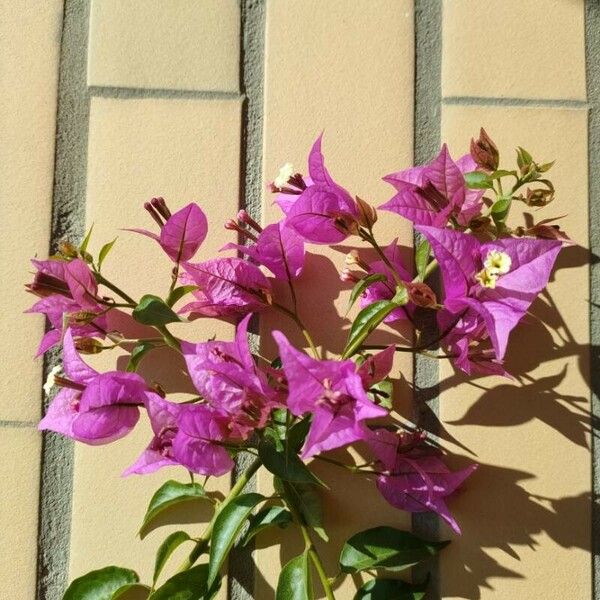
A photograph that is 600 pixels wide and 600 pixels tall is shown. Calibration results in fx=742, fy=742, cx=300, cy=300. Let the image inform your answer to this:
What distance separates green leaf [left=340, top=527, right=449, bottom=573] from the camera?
0.79 metres

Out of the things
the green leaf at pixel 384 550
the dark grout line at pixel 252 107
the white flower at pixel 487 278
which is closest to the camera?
the white flower at pixel 487 278

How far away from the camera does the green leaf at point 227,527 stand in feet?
2.41

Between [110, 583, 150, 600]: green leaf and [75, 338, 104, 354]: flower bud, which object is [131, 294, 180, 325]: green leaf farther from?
[110, 583, 150, 600]: green leaf

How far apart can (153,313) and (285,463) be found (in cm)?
20

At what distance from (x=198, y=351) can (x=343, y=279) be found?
203 millimetres

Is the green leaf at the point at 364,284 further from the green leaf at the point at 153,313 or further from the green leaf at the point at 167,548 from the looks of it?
the green leaf at the point at 167,548

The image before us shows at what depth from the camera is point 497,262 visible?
702mm

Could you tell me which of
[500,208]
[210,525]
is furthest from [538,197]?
[210,525]

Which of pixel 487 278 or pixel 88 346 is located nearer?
pixel 487 278

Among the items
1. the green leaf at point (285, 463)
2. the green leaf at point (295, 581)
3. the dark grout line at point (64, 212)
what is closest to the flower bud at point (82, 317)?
the dark grout line at point (64, 212)

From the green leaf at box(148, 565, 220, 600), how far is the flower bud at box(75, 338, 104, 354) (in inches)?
10.0

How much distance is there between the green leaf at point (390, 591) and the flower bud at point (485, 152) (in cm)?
46

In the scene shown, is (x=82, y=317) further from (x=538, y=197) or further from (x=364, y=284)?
(x=538, y=197)

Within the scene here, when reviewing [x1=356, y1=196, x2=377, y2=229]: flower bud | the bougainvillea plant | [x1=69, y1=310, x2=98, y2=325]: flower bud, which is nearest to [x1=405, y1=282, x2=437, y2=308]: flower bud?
the bougainvillea plant
